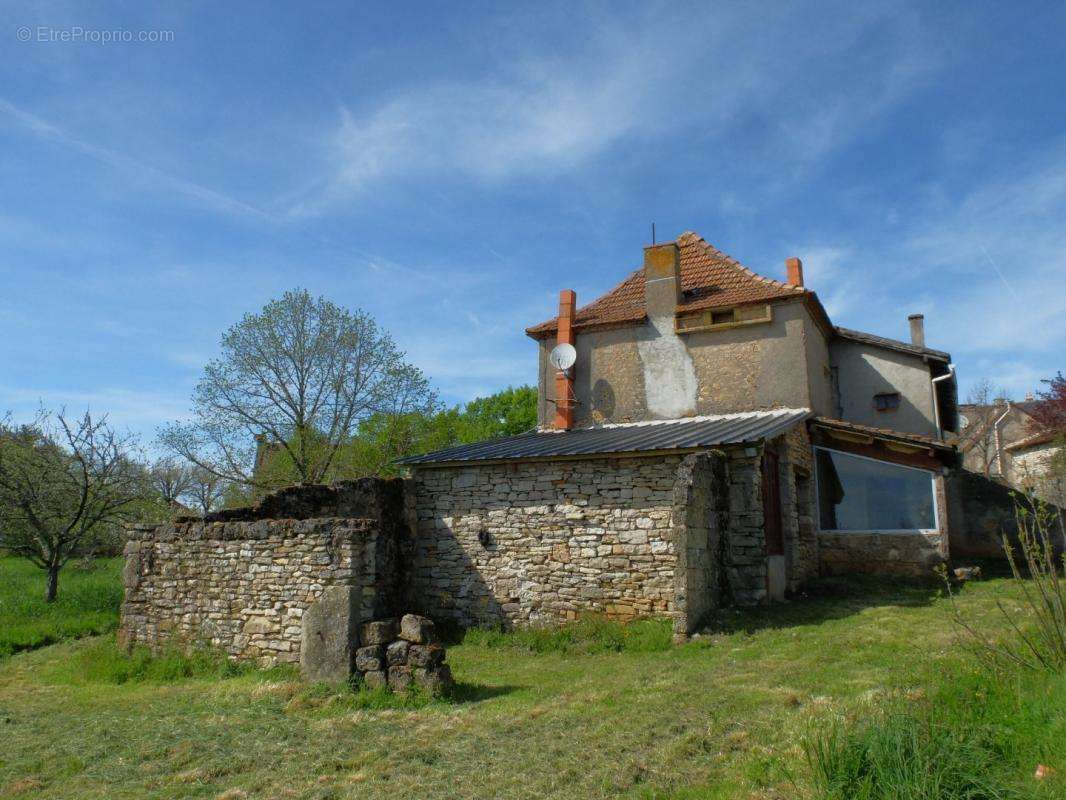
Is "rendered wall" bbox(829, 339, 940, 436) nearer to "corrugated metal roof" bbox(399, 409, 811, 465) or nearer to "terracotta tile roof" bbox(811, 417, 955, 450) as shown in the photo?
"corrugated metal roof" bbox(399, 409, 811, 465)

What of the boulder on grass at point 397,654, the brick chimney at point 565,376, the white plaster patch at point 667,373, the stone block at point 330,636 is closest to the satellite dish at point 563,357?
the brick chimney at point 565,376

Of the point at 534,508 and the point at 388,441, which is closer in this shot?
the point at 534,508

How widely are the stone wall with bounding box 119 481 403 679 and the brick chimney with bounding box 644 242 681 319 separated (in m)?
8.21

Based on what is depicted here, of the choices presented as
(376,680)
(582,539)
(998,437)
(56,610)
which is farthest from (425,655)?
(998,437)

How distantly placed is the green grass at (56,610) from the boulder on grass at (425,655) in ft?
26.0

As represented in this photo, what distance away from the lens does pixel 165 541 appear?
10391 millimetres

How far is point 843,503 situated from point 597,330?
641 cm

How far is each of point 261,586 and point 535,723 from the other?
460cm

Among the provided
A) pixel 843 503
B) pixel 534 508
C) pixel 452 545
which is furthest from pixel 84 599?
pixel 843 503

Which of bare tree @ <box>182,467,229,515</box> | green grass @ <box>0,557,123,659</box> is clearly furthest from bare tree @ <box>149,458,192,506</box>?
green grass @ <box>0,557,123,659</box>

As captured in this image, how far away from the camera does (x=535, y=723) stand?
623 cm

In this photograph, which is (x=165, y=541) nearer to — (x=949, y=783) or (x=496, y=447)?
(x=496, y=447)

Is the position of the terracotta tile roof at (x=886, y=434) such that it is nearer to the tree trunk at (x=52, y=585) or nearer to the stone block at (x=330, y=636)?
the stone block at (x=330, y=636)

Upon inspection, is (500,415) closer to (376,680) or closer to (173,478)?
(173,478)
